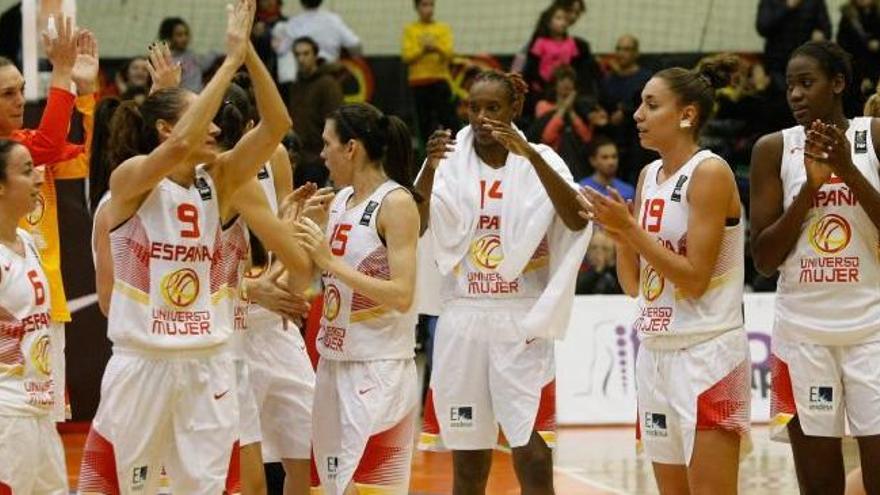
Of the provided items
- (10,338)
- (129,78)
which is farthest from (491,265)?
(129,78)

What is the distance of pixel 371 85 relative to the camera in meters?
17.8

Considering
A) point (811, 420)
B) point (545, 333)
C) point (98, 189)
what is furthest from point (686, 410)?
point (98, 189)

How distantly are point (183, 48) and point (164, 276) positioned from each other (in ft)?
34.2

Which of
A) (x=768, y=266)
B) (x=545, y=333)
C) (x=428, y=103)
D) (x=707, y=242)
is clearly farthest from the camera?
(x=428, y=103)

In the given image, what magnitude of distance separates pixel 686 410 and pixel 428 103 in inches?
412

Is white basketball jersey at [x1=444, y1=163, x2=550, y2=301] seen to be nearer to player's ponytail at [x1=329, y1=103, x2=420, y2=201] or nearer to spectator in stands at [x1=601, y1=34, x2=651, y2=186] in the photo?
player's ponytail at [x1=329, y1=103, x2=420, y2=201]

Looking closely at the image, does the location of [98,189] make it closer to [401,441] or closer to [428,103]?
[401,441]

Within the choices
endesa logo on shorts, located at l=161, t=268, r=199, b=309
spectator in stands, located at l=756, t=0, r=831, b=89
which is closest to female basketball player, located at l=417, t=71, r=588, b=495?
endesa logo on shorts, located at l=161, t=268, r=199, b=309

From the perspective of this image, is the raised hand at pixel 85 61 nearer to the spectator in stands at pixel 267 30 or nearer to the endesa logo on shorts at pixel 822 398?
the endesa logo on shorts at pixel 822 398

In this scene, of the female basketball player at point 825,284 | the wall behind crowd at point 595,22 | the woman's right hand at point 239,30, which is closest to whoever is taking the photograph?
the woman's right hand at point 239,30

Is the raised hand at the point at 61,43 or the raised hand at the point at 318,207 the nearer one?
the raised hand at the point at 318,207

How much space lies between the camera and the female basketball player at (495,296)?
7.99m

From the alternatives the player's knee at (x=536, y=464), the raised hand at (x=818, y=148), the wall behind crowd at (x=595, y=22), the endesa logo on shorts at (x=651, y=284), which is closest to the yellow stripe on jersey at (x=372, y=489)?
the player's knee at (x=536, y=464)

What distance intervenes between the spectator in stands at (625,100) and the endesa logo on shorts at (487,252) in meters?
8.35
